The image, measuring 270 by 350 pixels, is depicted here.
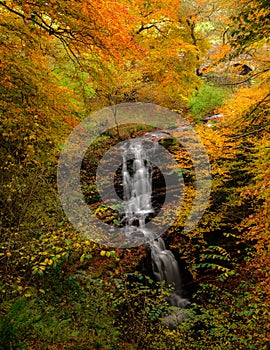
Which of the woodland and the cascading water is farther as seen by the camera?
the cascading water

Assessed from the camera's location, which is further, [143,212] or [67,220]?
[143,212]

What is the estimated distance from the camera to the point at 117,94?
12539mm

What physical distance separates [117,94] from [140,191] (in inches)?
181

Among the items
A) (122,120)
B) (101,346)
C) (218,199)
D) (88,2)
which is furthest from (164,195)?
(88,2)

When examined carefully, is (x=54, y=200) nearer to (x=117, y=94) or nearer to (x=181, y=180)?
(x=181, y=180)

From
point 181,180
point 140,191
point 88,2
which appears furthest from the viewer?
point 140,191

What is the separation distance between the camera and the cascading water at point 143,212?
945 centimetres

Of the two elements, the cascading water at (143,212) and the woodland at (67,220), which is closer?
the woodland at (67,220)

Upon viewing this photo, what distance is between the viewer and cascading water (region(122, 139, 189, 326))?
945cm

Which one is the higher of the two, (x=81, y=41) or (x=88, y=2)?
(x=88, y=2)

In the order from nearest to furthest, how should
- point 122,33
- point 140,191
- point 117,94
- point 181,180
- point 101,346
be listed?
point 101,346, point 122,33, point 181,180, point 117,94, point 140,191

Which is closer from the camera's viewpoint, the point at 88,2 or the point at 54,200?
the point at 88,2

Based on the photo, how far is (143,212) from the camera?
12.3m

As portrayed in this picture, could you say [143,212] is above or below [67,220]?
below
